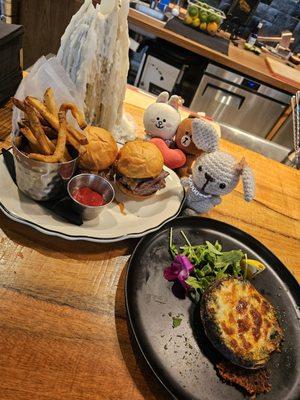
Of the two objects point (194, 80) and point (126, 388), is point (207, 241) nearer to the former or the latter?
point (126, 388)

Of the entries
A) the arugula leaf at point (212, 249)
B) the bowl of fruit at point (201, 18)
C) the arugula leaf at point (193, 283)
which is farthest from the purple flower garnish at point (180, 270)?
the bowl of fruit at point (201, 18)

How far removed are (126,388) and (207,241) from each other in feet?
1.82

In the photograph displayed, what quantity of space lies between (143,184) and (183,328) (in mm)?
522

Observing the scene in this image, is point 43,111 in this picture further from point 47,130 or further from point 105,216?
point 105,216

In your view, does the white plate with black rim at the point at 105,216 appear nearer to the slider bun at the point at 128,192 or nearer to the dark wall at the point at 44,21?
the slider bun at the point at 128,192

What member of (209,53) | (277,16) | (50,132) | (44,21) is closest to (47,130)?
(50,132)

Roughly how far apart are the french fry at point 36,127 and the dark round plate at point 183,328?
431 millimetres

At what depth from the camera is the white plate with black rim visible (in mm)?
884

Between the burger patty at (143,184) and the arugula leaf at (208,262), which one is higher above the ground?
the burger patty at (143,184)

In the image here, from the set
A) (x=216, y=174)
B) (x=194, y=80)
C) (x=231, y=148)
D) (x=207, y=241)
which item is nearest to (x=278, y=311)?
(x=207, y=241)

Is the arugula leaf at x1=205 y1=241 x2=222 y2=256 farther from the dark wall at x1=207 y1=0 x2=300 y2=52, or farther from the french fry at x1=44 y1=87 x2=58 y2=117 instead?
the dark wall at x1=207 y1=0 x2=300 y2=52

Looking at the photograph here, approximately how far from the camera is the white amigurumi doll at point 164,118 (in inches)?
49.7

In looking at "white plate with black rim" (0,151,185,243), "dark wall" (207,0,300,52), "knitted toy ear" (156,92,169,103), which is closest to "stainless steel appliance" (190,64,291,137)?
"dark wall" (207,0,300,52)

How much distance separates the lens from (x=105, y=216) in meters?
1.03
